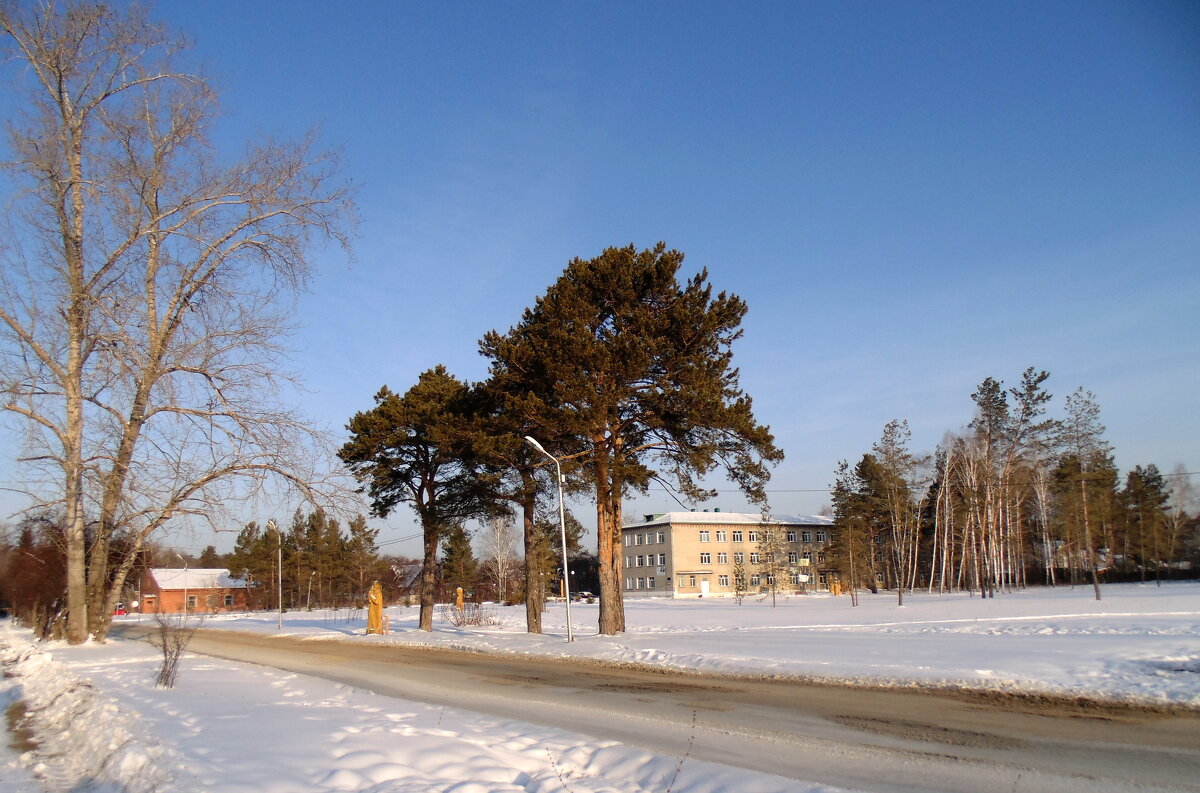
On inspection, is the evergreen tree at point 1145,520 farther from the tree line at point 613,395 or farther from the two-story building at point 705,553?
the tree line at point 613,395

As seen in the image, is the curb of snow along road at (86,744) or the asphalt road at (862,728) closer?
the curb of snow along road at (86,744)

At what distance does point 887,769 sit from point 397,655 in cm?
1752

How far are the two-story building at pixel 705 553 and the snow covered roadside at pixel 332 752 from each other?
3211 inches

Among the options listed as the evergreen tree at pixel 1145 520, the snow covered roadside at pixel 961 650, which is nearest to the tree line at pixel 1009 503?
the evergreen tree at pixel 1145 520

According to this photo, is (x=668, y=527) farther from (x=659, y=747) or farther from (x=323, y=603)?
(x=659, y=747)

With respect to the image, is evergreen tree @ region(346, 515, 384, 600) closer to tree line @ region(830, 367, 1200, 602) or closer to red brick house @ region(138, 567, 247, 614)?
red brick house @ region(138, 567, 247, 614)

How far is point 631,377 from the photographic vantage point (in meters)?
21.8

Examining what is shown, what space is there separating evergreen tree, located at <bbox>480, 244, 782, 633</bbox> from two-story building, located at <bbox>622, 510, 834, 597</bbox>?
68610 mm

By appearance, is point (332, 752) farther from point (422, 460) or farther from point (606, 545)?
point (422, 460)

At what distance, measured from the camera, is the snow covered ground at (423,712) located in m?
6.25

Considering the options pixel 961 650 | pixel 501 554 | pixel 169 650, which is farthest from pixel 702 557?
pixel 169 650

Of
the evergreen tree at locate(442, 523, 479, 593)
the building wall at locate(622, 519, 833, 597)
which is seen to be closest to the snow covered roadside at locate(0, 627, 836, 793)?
the evergreen tree at locate(442, 523, 479, 593)

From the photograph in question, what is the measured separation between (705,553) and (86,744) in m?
88.5

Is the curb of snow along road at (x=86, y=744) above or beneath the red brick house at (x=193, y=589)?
above
